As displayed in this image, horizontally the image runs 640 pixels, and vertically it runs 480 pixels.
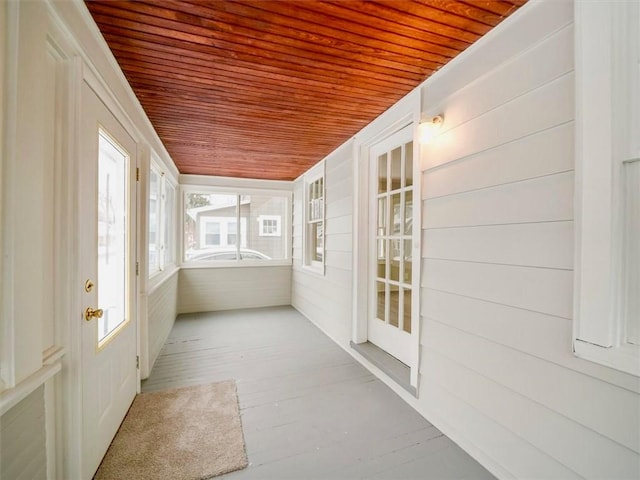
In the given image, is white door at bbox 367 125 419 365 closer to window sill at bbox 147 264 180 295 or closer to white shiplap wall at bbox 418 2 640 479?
white shiplap wall at bbox 418 2 640 479

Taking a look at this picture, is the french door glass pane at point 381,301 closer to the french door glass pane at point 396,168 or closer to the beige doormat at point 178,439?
the french door glass pane at point 396,168

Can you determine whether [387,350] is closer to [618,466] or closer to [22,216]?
[618,466]

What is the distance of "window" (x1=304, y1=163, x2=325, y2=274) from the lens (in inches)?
160

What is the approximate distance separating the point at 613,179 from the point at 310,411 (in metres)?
2.14

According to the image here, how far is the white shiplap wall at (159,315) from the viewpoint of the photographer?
268 centimetres

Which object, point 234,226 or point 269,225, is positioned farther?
point 269,225

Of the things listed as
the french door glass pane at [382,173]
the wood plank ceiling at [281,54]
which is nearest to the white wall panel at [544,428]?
the french door glass pane at [382,173]

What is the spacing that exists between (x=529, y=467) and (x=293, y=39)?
8.12 feet

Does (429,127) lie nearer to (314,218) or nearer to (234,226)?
(314,218)

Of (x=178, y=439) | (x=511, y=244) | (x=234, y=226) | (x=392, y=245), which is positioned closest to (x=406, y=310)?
(x=392, y=245)

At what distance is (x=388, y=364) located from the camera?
2420 millimetres

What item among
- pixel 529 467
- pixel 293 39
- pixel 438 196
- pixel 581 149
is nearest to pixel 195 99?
pixel 293 39

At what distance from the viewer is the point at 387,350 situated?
2.64 metres

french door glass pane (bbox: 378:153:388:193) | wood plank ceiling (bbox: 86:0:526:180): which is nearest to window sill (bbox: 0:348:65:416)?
wood plank ceiling (bbox: 86:0:526:180)
